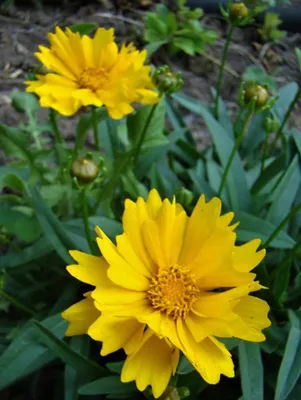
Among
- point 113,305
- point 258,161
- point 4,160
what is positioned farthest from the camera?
point 4,160

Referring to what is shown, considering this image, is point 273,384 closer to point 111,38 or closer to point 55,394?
point 55,394

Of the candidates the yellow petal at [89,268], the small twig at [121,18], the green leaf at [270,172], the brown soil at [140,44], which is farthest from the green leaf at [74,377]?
the small twig at [121,18]

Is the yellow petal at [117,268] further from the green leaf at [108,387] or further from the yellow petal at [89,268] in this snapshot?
the green leaf at [108,387]

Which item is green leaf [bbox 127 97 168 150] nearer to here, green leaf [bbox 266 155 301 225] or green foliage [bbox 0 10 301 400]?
green foliage [bbox 0 10 301 400]

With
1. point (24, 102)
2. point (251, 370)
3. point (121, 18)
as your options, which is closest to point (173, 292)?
point (251, 370)

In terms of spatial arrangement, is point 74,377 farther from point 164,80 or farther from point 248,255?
point 164,80

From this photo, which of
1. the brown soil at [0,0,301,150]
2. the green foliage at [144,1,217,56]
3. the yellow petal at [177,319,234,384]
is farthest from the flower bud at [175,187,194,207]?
the green foliage at [144,1,217,56]

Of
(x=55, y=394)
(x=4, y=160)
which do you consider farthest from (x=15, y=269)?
(x=4, y=160)
